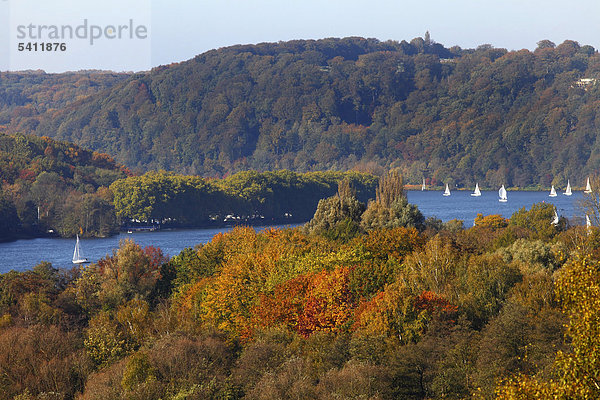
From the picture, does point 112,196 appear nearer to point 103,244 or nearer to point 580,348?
point 103,244

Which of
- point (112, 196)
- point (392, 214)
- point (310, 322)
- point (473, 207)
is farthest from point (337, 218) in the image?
point (473, 207)

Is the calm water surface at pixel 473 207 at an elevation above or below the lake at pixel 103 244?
above

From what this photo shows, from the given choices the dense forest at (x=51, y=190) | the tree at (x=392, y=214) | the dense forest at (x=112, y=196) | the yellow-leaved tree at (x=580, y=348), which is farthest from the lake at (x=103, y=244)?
the yellow-leaved tree at (x=580, y=348)

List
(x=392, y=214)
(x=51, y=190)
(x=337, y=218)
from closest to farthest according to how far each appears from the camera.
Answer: (x=392, y=214) < (x=337, y=218) < (x=51, y=190)

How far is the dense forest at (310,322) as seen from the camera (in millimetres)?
30744

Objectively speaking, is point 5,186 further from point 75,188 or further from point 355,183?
point 355,183

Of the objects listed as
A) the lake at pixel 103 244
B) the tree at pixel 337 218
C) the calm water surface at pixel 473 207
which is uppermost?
the tree at pixel 337 218

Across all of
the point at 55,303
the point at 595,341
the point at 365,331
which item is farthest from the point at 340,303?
the point at 595,341

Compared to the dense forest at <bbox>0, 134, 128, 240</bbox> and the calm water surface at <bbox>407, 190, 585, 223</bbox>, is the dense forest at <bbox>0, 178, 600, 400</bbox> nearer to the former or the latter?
the dense forest at <bbox>0, 134, 128, 240</bbox>

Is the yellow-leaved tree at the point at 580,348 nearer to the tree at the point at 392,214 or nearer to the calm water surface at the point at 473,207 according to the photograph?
the tree at the point at 392,214

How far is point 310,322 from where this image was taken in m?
42.5

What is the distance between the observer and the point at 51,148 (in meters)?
161

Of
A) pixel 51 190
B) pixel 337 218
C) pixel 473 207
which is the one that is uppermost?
pixel 51 190

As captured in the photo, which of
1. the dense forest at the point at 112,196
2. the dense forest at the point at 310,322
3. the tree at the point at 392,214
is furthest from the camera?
the dense forest at the point at 112,196
